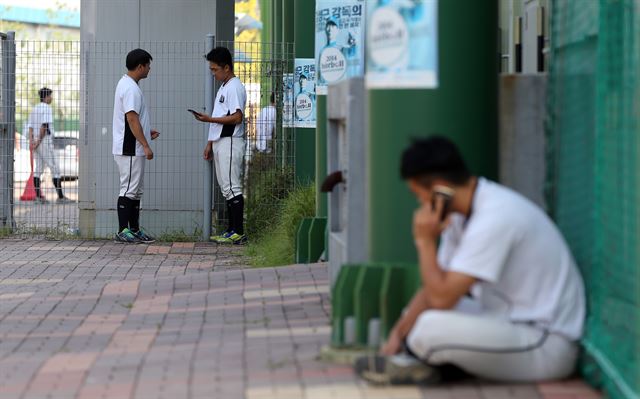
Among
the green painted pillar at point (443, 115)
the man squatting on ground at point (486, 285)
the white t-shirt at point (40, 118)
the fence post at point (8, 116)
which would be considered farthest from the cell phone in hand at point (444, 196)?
the white t-shirt at point (40, 118)

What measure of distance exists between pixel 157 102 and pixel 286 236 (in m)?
3.84

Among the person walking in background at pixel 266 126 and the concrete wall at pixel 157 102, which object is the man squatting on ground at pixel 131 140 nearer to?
the concrete wall at pixel 157 102

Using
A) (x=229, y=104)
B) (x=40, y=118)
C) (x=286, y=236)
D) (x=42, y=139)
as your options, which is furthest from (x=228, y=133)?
(x=40, y=118)

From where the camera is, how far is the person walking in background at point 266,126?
14.9 m

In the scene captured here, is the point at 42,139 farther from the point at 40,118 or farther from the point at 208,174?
the point at 208,174

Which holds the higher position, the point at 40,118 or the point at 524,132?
the point at 40,118

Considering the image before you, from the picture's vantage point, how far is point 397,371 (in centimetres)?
552

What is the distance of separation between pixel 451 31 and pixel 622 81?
108 cm

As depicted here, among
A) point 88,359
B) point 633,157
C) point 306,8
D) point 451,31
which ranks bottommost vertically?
point 88,359

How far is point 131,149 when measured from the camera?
46.6ft

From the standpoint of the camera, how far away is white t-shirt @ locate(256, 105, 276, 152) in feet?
49.0

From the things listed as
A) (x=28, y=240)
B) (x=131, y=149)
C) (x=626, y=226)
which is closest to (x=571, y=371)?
(x=626, y=226)

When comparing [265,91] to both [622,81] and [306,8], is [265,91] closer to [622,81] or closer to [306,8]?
[306,8]

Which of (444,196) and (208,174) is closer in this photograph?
(444,196)
